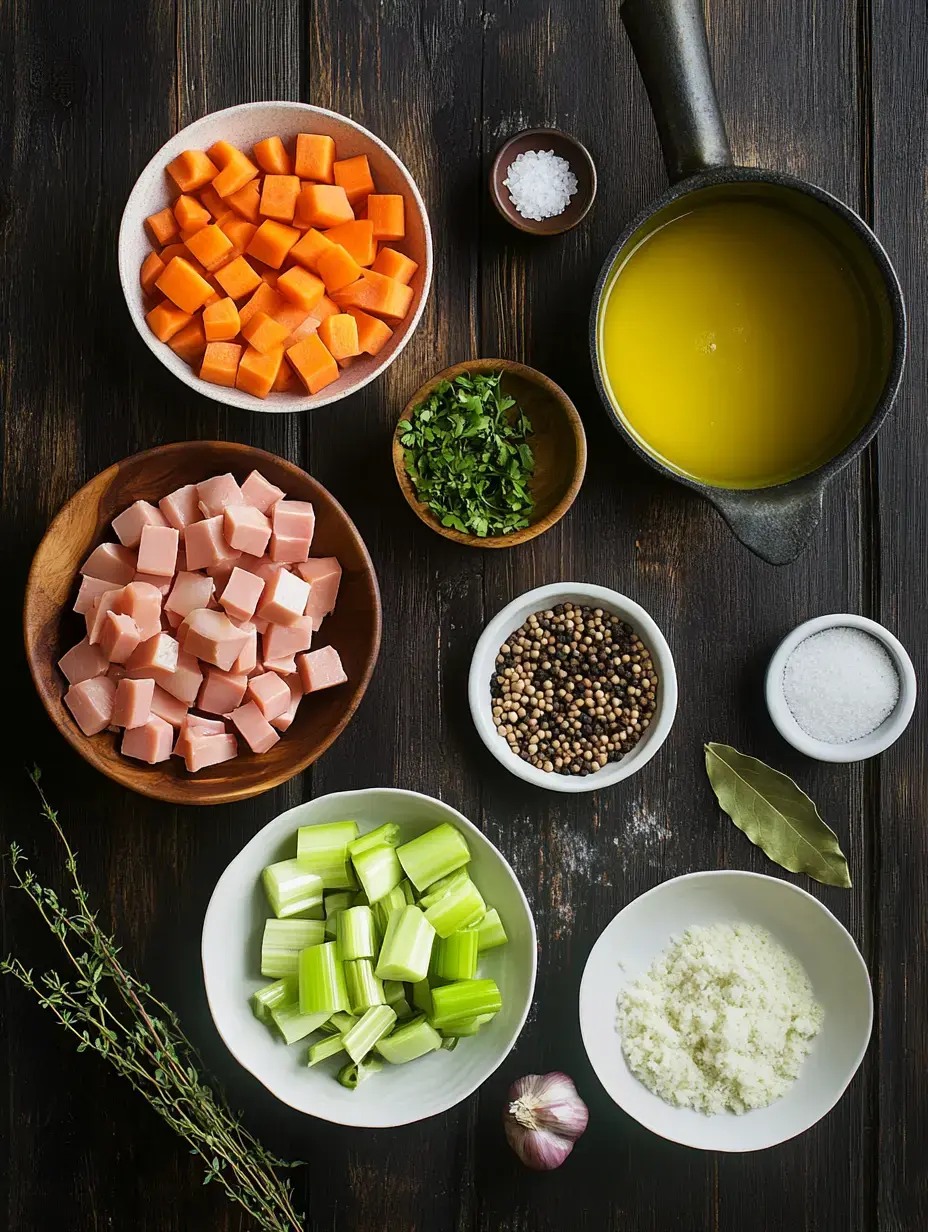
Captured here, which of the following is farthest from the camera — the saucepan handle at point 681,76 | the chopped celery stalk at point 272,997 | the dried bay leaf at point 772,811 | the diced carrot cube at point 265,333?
the dried bay leaf at point 772,811

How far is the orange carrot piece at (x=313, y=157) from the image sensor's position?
1.53 m

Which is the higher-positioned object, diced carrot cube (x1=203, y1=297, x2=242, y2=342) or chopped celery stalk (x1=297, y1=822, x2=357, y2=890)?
diced carrot cube (x1=203, y1=297, x2=242, y2=342)

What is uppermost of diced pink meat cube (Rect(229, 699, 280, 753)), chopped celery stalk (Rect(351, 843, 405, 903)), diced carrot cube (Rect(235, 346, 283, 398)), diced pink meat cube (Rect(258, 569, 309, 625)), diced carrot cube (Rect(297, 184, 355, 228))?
diced carrot cube (Rect(297, 184, 355, 228))

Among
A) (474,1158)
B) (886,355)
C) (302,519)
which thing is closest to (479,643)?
(302,519)

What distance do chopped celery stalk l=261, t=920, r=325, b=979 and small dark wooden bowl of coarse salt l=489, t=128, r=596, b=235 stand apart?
1245 mm

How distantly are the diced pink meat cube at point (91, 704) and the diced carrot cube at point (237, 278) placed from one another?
0.65 meters

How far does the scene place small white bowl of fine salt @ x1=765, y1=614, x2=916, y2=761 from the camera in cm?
168

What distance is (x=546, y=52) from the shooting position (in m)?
1.70

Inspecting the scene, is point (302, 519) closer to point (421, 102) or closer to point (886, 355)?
point (421, 102)

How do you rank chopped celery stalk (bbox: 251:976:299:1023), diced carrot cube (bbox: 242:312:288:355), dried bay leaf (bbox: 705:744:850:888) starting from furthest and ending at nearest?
1. dried bay leaf (bbox: 705:744:850:888)
2. chopped celery stalk (bbox: 251:976:299:1023)
3. diced carrot cube (bbox: 242:312:288:355)

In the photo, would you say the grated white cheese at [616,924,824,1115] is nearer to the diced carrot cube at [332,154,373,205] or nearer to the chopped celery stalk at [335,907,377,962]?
the chopped celery stalk at [335,907,377,962]

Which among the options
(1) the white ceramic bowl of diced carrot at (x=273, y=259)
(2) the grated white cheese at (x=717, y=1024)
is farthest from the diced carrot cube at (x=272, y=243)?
(2) the grated white cheese at (x=717, y=1024)

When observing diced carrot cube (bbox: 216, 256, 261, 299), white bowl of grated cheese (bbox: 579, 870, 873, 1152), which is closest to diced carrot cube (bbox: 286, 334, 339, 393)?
diced carrot cube (bbox: 216, 256, 261, 299)

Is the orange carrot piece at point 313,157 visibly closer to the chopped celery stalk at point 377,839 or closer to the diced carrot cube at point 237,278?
the diced carrot cube at point 237,278
